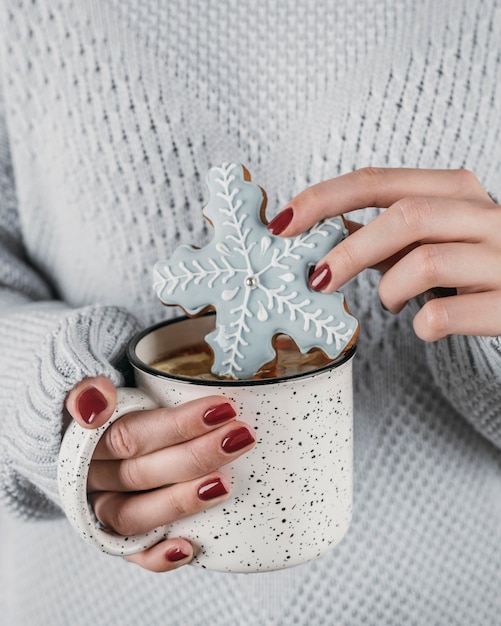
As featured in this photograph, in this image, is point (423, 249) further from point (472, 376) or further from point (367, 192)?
point (472, 376)

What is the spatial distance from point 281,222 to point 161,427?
0.56ft

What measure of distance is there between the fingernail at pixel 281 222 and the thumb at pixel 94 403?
0.53 ft

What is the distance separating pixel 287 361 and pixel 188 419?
123 millimetres

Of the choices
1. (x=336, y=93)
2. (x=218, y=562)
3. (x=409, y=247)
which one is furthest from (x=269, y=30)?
(x=218, y=562)

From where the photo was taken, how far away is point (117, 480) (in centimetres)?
52

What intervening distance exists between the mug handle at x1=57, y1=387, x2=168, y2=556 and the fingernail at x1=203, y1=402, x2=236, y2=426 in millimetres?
54

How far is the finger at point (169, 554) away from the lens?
51 centimetres

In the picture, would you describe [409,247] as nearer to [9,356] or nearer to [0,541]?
[9,356]

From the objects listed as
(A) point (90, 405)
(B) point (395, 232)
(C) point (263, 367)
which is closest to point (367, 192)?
(B) point (395, 232)

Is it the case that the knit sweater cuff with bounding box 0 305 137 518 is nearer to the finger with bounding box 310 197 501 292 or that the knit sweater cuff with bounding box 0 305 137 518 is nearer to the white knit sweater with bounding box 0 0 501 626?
the white knit sweater with bounding box 0 0 501 626

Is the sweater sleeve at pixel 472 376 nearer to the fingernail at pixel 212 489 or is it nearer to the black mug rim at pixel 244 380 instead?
the black mug rim at pixel 244 380

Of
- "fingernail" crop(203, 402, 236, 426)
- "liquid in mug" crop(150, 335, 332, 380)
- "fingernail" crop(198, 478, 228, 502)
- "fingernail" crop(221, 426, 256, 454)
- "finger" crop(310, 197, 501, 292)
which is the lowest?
"fingernail" crop(198, 478, 228, 502)

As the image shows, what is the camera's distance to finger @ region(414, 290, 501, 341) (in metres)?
0.51

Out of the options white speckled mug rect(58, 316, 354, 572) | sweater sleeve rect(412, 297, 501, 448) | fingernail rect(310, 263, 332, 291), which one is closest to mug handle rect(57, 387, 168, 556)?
white speckled mug rect(58, 316, 354, 572)
